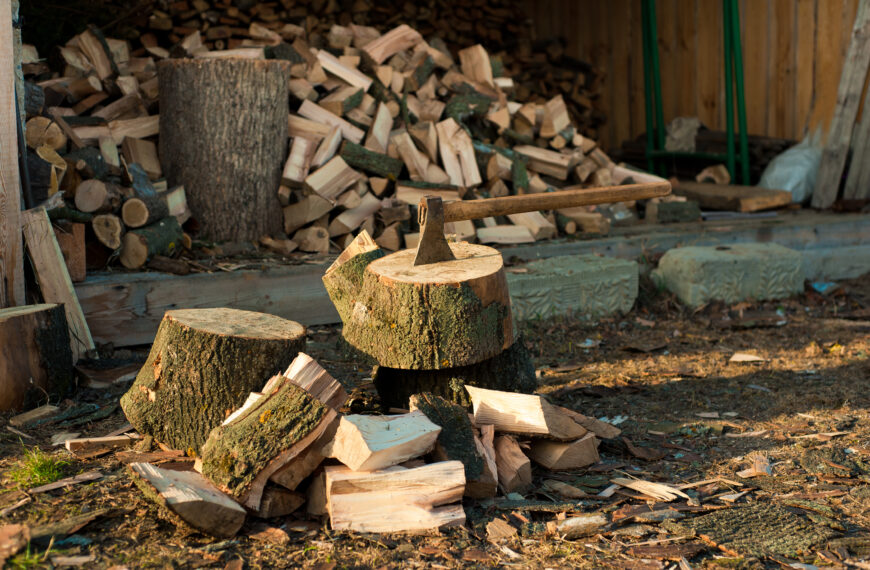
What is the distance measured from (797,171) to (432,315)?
534cm

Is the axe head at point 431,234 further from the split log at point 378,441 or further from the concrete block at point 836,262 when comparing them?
the concrete block at point 836,262

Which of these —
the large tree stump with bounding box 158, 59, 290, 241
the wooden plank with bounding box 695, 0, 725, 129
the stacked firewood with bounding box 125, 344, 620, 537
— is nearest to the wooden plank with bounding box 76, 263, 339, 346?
the large tree stump with bounding box 158, 59, 290, 241

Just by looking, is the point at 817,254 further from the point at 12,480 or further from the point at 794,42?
the point at 12,480

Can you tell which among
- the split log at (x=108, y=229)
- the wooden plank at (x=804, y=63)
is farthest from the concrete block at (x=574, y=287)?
the wooden plank at (x=804, y=63)

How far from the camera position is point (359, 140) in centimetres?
618

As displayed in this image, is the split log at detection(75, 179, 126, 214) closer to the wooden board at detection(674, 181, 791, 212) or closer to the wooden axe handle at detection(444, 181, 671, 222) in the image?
the wooden axe handle at detection(444, 181, 671, 222)

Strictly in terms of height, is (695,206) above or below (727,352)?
above

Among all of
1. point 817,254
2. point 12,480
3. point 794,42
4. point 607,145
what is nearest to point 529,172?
point 817,254

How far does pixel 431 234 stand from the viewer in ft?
11.8

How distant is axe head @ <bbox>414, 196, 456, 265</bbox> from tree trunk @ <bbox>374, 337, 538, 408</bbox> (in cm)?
48

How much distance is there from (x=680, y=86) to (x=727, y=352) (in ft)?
17.0

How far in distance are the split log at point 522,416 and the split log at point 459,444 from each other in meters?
0.14

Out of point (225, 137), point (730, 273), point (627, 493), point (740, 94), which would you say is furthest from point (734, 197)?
point (627, 493)

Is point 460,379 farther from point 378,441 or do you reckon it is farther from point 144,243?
point 144,243
